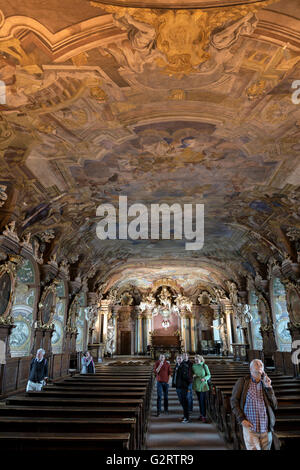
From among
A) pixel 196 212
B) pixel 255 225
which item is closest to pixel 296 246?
pixel 255 225

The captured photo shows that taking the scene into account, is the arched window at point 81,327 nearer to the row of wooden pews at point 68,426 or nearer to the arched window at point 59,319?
the arched window at point 59,319

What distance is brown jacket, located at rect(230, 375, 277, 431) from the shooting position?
152 inches

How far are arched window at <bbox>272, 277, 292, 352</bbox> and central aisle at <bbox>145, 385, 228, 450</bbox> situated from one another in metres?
9.14

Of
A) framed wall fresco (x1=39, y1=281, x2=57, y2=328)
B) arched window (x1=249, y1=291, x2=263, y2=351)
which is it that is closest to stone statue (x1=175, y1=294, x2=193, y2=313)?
arched window (x1=249, y1=291, x2=263, y2=351)

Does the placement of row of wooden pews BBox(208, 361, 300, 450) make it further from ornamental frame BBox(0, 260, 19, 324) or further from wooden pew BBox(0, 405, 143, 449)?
ornamental frame BBox(0, 260, 19, 324)

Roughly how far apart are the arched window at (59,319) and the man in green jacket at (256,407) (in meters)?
13.1

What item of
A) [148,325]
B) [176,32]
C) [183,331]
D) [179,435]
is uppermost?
[176,32]

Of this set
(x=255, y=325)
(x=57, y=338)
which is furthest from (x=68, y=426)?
(x=255, y=325)

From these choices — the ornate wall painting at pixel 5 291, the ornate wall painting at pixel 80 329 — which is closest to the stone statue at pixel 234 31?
the ornate wall painting at pixel 5 291

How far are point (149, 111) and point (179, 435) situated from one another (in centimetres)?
737

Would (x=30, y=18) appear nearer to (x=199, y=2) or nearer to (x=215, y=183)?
(x=199, y=2)

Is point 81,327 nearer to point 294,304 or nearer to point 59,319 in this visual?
point 59,319

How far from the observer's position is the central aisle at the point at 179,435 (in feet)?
19.1

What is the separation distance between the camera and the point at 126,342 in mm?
30531
